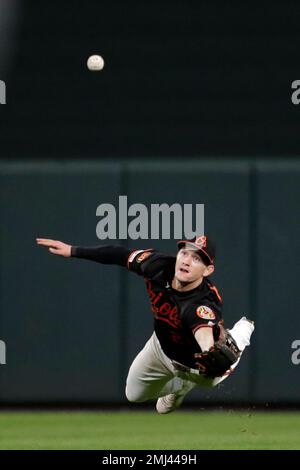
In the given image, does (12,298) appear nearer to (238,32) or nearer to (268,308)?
(268,308)

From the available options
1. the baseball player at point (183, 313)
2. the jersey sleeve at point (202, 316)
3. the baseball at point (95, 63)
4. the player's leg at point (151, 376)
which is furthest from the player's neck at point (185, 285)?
the baseball at point (95, 63)

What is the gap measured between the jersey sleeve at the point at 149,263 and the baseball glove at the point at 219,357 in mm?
588

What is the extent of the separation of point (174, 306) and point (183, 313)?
0.18m

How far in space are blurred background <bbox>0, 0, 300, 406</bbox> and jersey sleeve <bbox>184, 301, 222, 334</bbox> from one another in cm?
307

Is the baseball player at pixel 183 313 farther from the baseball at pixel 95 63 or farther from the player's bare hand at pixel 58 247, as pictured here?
the baseball at pixel 95 63

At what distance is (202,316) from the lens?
30.9 feet

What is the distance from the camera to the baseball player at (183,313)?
9.45 m

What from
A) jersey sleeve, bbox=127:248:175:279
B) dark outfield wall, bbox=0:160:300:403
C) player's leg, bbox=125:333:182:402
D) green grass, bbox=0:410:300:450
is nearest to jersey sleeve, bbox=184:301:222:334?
jersey sleeve, bbox=127:248:175:279

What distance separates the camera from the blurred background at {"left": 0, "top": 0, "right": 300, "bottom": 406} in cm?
1268

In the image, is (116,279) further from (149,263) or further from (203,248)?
(203,248)

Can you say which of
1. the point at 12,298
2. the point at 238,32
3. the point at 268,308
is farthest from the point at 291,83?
the point at 12,298

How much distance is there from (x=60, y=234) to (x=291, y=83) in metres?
2.31

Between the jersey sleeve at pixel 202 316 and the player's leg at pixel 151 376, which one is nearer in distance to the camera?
the jersey sleeve at pixel 202 316

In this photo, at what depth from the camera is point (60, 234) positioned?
12750 millimetres
